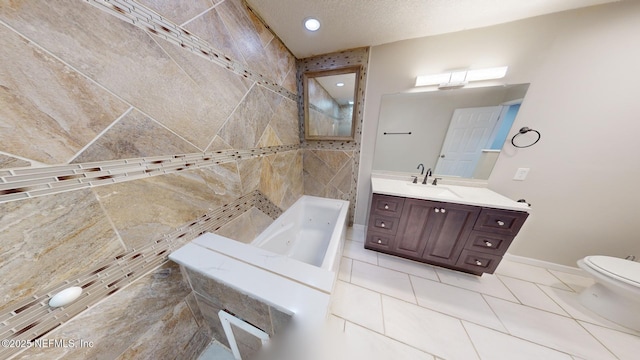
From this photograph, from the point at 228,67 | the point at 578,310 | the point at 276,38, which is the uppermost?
the point at 276,38

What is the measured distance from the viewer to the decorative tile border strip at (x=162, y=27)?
602mm

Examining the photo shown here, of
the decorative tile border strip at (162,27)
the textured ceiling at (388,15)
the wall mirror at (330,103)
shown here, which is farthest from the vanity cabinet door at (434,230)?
the decorative tile border strip at (162,27)

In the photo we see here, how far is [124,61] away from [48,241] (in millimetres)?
686

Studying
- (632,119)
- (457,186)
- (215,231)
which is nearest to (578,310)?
(457,186)

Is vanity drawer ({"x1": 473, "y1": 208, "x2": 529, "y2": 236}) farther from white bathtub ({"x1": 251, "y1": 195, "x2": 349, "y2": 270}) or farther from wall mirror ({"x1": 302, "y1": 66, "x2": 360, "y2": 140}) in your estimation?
wall mirror ({"x1": 302, "y1": 66, "x2": 360, "y2": 140})

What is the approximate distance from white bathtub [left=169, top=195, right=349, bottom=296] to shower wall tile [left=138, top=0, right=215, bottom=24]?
45.4 inches

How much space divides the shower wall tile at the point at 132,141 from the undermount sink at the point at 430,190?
6.13ft

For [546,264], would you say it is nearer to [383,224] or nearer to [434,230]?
[434,230]

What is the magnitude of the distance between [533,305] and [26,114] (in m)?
2.99

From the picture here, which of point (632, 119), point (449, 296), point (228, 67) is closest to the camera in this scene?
point (228, 67)

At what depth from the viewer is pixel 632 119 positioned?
4.01 feet

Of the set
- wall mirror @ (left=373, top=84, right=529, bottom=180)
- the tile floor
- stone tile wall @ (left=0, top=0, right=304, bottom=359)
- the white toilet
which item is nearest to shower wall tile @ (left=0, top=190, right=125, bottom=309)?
stone tile wall @ (left=0, top=0, right=304, bottom=359)

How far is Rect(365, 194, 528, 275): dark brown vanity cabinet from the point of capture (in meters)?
1.36

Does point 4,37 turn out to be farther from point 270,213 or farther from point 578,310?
point 578,310
